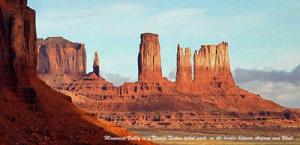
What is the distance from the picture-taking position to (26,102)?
40.1m

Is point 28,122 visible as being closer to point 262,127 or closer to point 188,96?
point 262,127

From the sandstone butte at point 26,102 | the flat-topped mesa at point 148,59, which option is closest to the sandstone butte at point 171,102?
the flat-topped mesa at point 148,59

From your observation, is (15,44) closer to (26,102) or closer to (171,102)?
(26,102)

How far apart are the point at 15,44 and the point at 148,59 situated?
15754cm

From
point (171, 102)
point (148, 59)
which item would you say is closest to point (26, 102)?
point (171, 102)

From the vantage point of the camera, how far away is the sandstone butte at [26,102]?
124 ft

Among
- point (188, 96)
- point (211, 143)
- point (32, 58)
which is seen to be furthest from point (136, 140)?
point (188, 96)

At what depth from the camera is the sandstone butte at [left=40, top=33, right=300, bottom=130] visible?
540ft

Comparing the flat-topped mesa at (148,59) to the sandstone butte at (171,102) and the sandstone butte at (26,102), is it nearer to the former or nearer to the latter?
the sandstone butte at (171,102)

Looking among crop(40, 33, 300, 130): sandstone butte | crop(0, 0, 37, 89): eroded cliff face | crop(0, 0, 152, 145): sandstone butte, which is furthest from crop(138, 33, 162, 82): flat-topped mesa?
crop(0, 0, 37, 89): eroded cliff face

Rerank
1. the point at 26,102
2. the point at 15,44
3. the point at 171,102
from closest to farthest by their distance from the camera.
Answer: the point at 26,102 < the point at 15,44 < the point at 171,102

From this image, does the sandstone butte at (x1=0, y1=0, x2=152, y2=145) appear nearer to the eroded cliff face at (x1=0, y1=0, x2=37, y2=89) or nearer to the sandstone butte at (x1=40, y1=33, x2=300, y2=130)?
the eroded cliff face at (x1=0, y1=0, x2=37, y2=89)

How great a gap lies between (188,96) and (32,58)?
480 ft

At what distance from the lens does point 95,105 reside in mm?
176000
